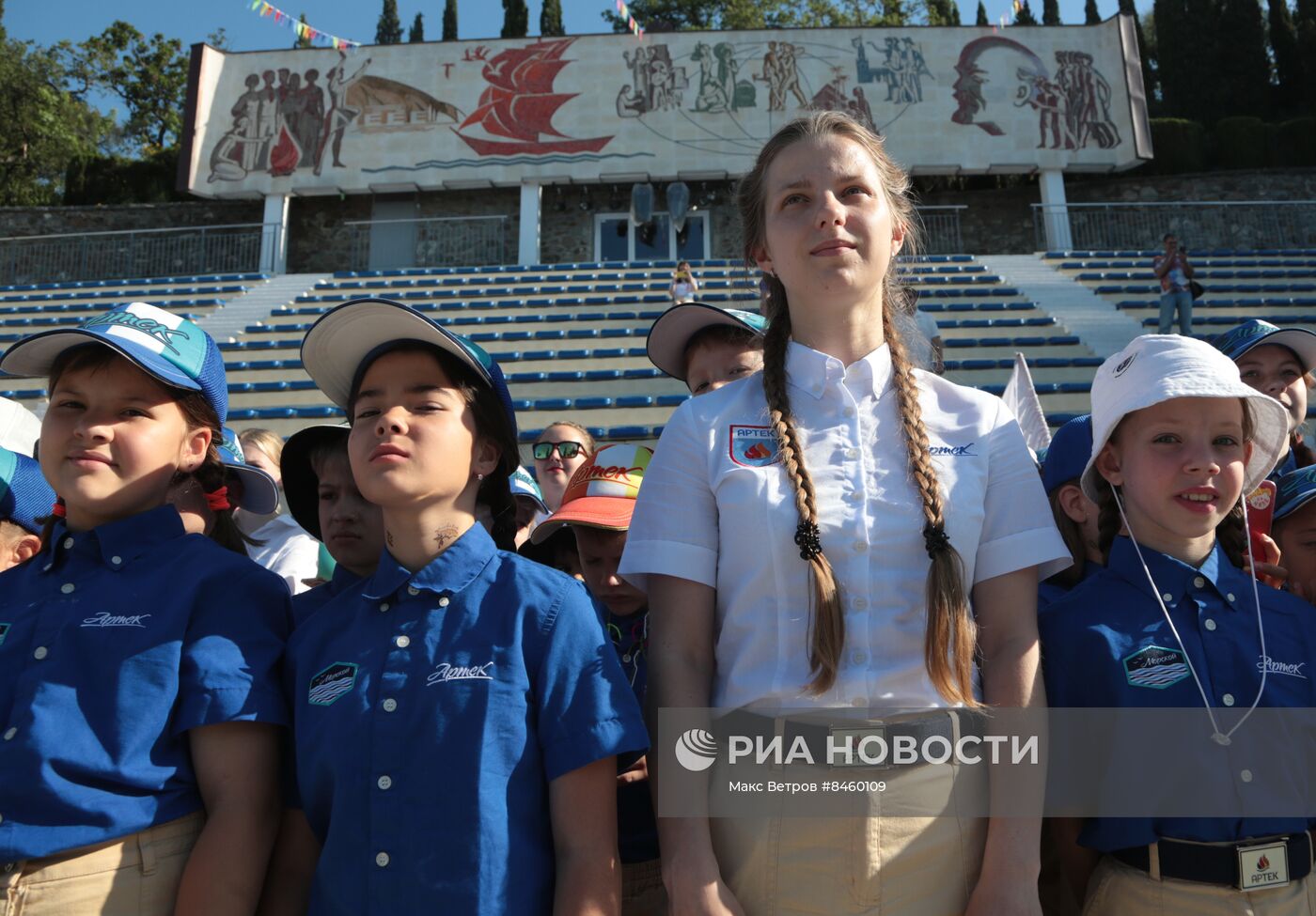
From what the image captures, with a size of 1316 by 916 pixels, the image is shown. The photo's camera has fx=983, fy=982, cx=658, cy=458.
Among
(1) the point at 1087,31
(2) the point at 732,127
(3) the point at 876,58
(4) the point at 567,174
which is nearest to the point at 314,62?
(4) the point at 567,174

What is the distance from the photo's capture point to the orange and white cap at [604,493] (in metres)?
2.33

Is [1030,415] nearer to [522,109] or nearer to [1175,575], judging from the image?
[1175,575]

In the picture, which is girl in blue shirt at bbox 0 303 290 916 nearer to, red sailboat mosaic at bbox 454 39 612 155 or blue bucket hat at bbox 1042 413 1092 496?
blue bucket hat at bbox 1042 413 1092 496

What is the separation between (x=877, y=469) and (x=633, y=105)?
709 inches

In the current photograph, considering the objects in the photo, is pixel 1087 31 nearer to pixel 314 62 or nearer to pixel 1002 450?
pixel 314 62

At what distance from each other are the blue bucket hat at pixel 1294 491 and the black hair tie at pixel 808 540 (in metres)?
1.39

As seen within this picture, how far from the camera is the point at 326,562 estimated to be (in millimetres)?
3293

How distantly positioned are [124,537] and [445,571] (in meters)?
0.61

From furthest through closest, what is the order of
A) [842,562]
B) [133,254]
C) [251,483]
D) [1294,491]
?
[133,254], [251,483], [1294,491], [842,562]

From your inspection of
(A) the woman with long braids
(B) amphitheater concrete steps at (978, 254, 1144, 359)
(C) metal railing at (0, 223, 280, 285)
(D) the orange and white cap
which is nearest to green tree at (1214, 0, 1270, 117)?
(B) amphitheater concrete steps at (978, 254, 1144, 359)

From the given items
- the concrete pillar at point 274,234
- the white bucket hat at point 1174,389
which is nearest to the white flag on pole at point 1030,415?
the white bucket hat at point 1174,389

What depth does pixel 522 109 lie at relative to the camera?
1847 centimetres

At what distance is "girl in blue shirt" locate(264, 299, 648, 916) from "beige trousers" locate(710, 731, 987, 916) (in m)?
0.23

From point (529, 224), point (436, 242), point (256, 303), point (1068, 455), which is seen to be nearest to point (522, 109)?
point (529, 224)
